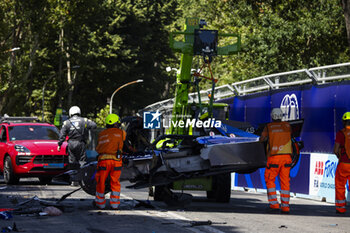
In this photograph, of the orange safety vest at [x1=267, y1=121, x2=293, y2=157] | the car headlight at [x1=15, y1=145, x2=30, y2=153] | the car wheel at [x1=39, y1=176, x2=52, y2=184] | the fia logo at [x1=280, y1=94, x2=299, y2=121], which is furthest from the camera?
the car wheel at [x1=39, y1=176, x2=52, y2=184]

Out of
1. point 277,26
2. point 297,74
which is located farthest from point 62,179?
point 277,26

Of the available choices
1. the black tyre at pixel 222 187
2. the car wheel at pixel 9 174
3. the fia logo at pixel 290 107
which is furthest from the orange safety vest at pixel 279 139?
the car wheel at pixel 9 174

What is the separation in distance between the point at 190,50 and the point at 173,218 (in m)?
7.12

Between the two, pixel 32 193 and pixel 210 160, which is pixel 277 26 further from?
pixel 210 160

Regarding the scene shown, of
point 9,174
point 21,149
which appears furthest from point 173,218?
point 9,174

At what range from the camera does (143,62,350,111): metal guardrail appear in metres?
16.9

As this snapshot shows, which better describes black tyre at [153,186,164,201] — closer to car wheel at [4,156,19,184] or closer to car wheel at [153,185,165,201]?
car wheel at [153,185,165,201]

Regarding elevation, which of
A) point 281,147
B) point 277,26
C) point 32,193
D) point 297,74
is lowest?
point 32,193

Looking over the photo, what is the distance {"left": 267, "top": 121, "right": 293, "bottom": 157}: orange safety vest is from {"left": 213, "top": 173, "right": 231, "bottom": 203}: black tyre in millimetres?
1930

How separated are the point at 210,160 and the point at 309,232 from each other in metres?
2.80

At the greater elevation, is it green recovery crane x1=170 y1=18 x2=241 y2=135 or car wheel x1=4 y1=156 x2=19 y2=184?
green recovery crane x1=170 y1=18 x2=241 y2=135

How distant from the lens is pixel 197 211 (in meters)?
12.6

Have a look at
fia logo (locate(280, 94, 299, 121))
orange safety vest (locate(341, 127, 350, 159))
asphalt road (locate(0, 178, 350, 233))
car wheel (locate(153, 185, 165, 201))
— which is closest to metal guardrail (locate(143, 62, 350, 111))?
fia logo (locate(280, 94, 299, 121))

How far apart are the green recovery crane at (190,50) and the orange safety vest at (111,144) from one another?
4509 mm
